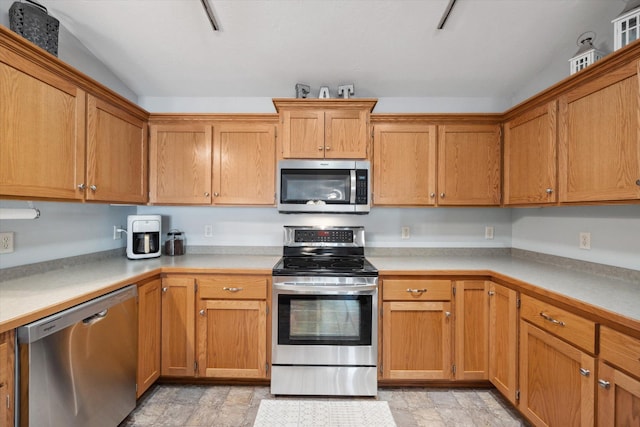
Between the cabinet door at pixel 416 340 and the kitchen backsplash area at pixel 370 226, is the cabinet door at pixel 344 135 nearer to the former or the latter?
the kitchen backsplash area at pixel 370 226

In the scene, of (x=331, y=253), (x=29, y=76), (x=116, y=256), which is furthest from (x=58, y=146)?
(x=331, y=253)

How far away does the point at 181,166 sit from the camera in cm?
247

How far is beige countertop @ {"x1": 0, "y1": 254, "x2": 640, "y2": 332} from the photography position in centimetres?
123

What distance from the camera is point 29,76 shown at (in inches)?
55.6

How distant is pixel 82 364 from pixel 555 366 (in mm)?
2390

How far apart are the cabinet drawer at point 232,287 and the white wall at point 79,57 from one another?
69.9 inches

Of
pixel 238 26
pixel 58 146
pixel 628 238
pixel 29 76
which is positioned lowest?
pixel 628 238

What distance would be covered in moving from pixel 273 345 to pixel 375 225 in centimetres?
139

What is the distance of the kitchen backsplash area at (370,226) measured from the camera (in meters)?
2.01

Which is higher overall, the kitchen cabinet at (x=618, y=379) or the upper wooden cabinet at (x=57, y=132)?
the upper wooden cabinet at (x=57, y=132)

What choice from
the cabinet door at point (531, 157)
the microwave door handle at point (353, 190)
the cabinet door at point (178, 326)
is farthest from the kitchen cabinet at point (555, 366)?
the cabinet door at point (178, 326)

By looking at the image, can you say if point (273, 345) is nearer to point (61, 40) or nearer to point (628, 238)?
point (628, 238)

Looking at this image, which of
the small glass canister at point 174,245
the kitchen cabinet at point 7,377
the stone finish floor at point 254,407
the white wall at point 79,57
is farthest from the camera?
the small glass canister at point 174,245

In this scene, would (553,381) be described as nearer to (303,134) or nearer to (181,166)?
(303,134)
